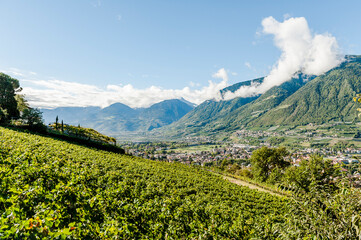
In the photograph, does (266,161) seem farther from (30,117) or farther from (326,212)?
(30,117)

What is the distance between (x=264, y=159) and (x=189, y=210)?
198 feet

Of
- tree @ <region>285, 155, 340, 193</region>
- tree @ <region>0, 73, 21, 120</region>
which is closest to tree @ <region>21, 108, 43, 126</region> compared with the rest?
tree @ <region>0, 73, 21, 120</region>

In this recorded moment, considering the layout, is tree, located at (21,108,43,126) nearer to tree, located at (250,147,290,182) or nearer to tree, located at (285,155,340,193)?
tree, located at (285,155,340,193)

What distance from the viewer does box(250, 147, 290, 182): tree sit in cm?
6194

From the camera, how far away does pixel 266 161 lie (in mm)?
62812

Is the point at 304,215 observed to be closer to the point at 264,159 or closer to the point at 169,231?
the point at 169,231

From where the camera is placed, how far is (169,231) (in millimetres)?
8102

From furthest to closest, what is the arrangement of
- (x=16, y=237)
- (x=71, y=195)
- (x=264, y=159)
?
(x=264, y=159) < (x=71, y=195) < (x=16, y=237)

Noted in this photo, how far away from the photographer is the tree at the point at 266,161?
203ft

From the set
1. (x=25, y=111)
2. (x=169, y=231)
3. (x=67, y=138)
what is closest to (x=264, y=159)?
(x=169, y=231)

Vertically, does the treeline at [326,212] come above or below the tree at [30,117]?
below

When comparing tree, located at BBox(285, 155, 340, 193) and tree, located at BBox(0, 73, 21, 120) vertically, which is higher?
tree, located at BBox(0, 73, 21, 120)

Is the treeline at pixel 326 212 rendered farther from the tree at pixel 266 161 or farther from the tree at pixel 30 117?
the tree at pixel 30 117

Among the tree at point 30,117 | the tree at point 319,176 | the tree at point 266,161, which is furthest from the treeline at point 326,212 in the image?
the tree at point 30,117
